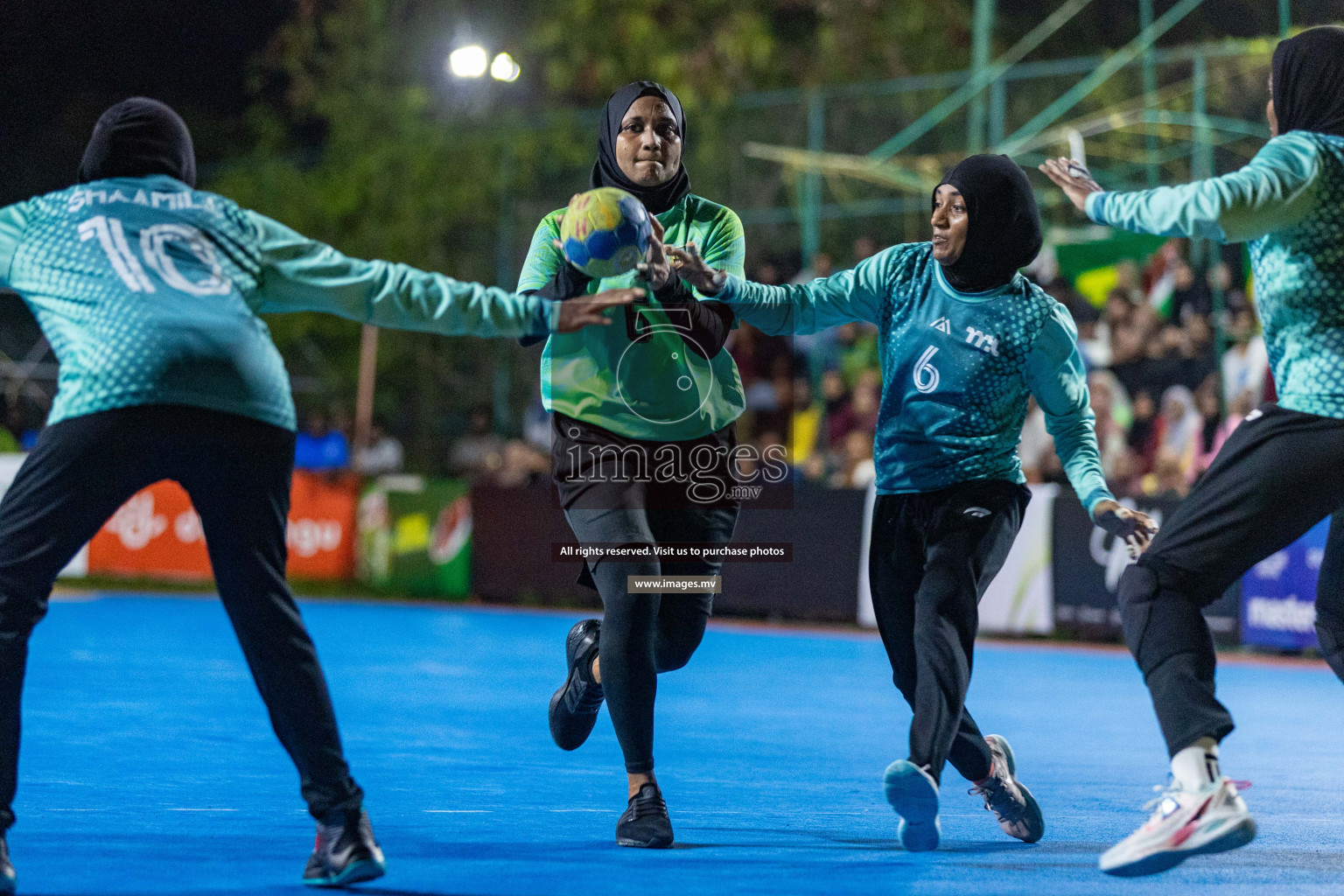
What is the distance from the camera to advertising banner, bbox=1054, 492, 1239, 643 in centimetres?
1280

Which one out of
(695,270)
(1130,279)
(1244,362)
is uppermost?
Result: (1130,279)

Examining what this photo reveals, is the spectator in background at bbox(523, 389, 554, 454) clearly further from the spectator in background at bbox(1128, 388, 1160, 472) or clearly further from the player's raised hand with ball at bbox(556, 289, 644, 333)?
the player's raised hand with ball at bbox(556, 289, 644, 333)

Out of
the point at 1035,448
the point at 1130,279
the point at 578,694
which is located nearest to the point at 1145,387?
the point at 1035,448

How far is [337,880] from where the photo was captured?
13.3 ft

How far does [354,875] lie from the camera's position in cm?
404

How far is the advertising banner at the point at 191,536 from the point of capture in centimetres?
1830

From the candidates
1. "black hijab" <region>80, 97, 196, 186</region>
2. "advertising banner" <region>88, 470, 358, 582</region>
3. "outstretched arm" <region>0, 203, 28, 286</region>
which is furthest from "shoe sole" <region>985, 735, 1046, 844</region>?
"advertising banner" <region>88, 470, 358, 582</region>

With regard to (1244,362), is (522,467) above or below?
below

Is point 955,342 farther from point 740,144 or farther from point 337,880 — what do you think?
point 740,144

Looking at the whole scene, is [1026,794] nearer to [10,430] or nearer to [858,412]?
[858,412]

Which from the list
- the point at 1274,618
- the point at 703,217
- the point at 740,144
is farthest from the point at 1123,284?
the point at 703,217

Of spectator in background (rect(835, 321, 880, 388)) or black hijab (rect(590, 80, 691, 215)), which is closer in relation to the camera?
black hijab (rect(590, 80, 691, 215))

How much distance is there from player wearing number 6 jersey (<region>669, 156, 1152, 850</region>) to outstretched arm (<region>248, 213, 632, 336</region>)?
96 cm

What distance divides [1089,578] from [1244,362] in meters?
2.59
